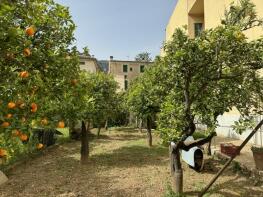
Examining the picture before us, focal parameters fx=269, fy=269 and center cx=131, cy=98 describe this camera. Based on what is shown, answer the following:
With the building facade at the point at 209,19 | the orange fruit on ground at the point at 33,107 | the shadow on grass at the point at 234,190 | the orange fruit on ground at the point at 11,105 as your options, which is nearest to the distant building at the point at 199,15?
the building facade at the point at 209,19

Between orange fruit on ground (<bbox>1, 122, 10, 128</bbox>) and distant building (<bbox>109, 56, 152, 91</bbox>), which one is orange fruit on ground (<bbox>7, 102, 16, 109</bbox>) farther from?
distant building (<bbox>109, 56, 152, 91</bbox>)

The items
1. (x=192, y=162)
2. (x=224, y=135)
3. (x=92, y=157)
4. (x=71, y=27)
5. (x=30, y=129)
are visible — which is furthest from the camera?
(x=224, y=135)

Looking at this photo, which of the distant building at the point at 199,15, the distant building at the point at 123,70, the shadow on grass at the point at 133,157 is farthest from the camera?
the distant building at the point at 123,70

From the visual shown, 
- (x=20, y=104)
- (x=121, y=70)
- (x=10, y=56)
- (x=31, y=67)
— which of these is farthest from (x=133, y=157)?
(x=121, y=70)

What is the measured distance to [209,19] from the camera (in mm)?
22109

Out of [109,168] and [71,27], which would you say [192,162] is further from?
[71,27]

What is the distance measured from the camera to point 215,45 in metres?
5.55

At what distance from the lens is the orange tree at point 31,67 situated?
358cm

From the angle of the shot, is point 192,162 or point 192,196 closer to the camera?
point 192,196

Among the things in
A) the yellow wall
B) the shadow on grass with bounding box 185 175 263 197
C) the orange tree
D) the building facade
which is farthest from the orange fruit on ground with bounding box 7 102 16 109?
the yellow wall

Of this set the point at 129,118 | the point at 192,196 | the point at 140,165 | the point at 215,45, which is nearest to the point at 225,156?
the point at 140,165

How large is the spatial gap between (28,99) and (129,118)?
33.1m

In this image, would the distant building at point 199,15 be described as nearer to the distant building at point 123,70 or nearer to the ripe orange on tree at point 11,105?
the ripe orange on tree at point 11,105

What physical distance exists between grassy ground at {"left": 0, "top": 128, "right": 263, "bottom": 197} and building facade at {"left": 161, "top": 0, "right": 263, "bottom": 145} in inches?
157
